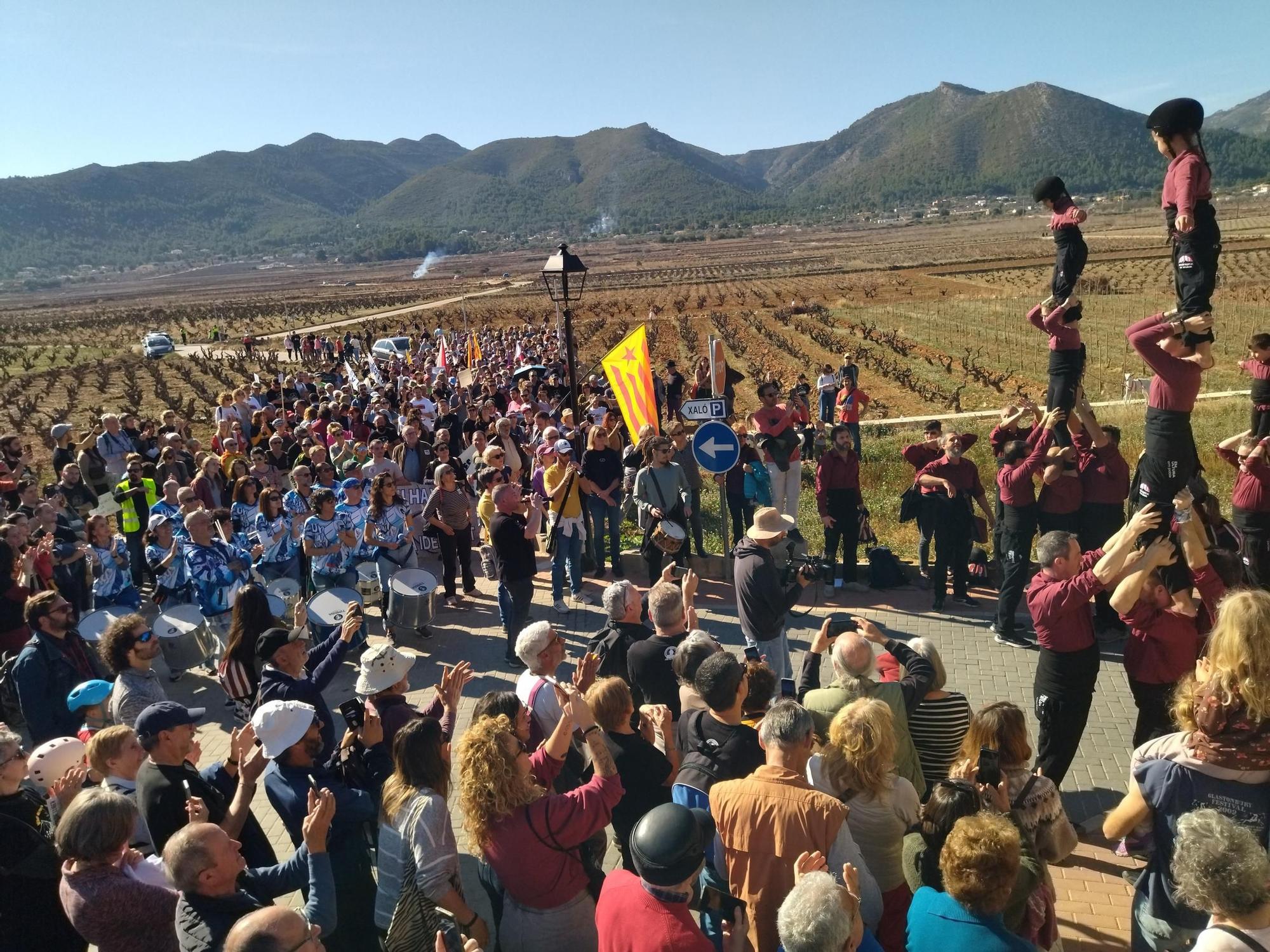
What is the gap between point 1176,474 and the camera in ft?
15.1

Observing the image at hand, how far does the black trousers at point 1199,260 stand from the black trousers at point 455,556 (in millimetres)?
6851

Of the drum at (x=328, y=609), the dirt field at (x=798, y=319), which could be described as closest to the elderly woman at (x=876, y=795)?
the drum at (x=328, y=609)

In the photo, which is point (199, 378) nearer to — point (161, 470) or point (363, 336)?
point (363, 336)

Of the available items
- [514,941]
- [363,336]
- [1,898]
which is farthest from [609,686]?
[363,336]

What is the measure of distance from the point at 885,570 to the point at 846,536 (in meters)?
0.57

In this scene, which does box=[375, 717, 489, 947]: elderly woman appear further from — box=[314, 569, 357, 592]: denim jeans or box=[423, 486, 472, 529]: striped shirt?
box=[423, 486, 472, 529]: striped shirt

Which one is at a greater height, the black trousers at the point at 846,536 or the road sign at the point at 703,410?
the road sign at the point at 703,410

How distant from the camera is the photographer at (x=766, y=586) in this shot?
582 cm

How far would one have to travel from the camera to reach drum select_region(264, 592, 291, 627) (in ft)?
24.3

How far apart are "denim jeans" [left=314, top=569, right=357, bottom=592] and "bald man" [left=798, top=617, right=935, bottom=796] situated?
5006 millimetres

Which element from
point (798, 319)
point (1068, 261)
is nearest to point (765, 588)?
point (1068, 261)

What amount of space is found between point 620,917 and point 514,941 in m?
0.81

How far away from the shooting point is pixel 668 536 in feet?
27.5

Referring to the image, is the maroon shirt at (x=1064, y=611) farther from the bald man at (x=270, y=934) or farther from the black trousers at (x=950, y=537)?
the bald man at (x=270, y=934)
